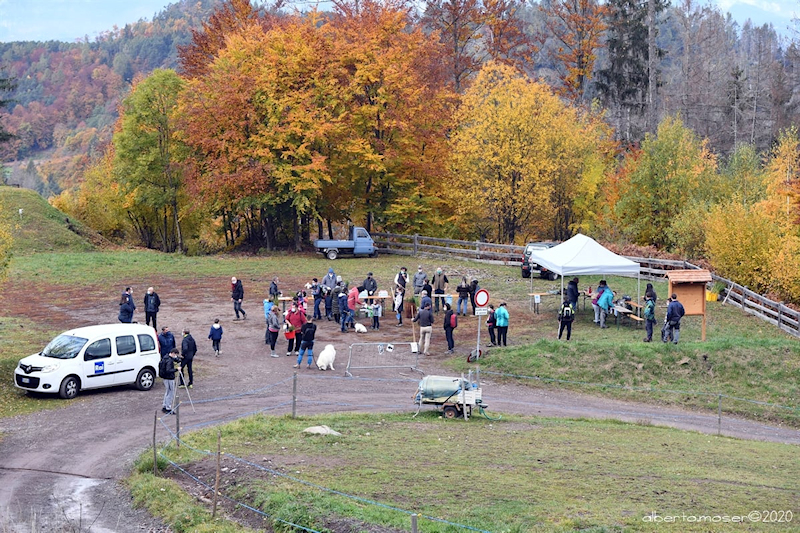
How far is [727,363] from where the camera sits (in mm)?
23594

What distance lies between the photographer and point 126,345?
21.7m

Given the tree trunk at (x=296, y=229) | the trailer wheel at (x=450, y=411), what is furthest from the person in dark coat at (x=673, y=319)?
the tree trunk at (x=296, y=229)

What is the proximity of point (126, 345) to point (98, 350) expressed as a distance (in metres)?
0.78

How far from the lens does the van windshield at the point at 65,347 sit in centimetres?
2094

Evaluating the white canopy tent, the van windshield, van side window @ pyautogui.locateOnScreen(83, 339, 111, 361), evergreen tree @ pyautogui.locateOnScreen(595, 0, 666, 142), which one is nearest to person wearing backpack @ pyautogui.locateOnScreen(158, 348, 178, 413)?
van side window @ pyautogui.locateOnScreen(83, 339, 111, 361)

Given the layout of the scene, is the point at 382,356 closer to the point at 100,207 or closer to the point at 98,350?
the point at 98,350

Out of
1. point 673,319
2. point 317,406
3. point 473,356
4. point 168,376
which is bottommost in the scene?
point 317,406

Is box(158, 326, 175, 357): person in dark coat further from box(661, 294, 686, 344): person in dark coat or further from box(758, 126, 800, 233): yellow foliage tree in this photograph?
box(758, 126, 800, 233): yellow foliage tree

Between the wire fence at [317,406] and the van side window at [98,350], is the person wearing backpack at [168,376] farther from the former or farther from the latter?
the van side window at [98,350]

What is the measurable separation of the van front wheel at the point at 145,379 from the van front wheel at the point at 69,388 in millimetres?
1568

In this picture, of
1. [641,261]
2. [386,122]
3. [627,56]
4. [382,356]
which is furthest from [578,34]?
[382,356]

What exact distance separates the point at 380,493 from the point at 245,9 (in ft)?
201

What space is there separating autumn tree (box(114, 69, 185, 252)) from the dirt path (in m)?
22.9

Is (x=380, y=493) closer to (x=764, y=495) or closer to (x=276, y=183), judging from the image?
(x=764, y=495)
